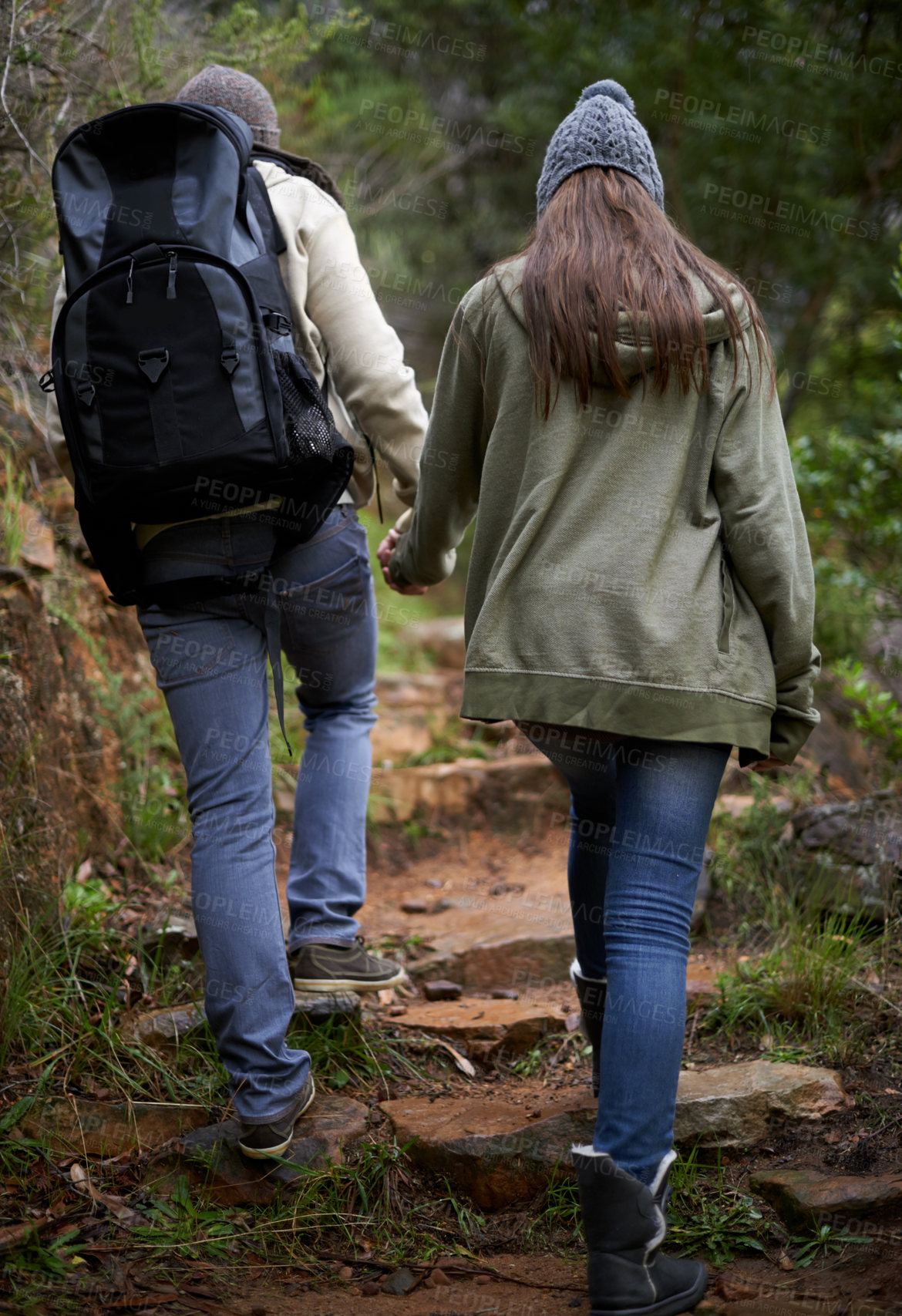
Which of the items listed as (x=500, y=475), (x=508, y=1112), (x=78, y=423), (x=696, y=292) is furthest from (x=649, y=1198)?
(x=78, y=423)

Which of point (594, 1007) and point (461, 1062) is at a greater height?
point (594, 1007)

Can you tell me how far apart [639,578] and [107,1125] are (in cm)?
158

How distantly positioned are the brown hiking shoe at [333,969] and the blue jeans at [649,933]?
2.81ft

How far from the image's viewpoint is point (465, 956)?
3145mm

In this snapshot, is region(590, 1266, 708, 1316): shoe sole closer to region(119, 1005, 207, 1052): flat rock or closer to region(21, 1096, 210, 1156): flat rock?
region(21, 1096, 210, 1156): flat rock

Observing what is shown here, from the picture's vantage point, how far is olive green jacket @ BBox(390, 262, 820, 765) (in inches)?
67.0

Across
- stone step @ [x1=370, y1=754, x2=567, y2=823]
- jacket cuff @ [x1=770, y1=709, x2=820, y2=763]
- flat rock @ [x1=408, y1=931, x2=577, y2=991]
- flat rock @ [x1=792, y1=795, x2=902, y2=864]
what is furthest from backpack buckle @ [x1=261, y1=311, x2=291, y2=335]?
stone step @ [x1=370, y1=754, x2=567, y2=823]

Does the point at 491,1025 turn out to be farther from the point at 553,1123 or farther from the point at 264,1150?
the point at 264,1150

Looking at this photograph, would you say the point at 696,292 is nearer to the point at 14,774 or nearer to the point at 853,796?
the point at 14,774

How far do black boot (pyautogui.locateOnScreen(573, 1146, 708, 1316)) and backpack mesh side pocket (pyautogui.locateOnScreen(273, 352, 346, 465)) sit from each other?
4.37ft

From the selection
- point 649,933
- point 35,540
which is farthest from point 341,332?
point 35,540

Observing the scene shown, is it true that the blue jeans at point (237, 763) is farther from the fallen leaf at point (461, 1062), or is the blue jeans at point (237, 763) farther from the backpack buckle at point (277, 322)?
the fallen leaf at point (461, 1062)

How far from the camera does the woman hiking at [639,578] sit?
1.68 metres

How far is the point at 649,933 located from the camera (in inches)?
67.6
